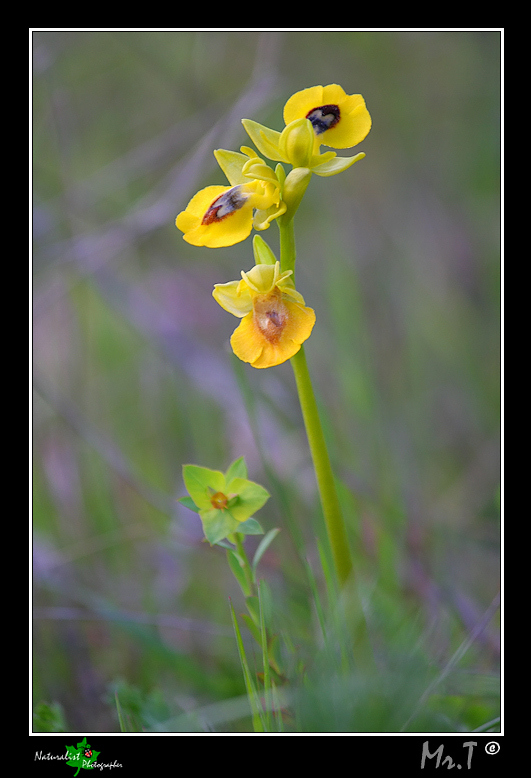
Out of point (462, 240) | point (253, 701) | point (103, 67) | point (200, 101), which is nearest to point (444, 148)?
point (462, 240)

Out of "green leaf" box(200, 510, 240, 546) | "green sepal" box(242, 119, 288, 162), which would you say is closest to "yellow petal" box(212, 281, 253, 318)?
"green sepal" box(242, 119, 288, 162)

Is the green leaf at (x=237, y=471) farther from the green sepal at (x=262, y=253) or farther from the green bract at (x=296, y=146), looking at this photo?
the green bract at (x=296, y=146)

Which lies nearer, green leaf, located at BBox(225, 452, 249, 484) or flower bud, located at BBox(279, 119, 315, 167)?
flower bud, located at BBox(279, 119, 315, 167)

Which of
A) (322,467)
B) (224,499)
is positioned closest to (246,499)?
(224,499)

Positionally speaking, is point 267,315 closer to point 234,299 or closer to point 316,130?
point 234,299

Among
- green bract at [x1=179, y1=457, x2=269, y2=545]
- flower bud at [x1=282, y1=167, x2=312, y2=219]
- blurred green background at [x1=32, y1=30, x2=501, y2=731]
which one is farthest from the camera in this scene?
blurred green background at [x1=32, y1=30, x2=501, y2=731]

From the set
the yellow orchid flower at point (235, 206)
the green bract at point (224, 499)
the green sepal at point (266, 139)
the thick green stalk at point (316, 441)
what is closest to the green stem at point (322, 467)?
the thick green stalk at point (316, 441)

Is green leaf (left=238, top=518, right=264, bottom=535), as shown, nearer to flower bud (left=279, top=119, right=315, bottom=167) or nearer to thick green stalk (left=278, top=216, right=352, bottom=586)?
thick green stalk (left=278, top=216, right=352, bottom=586)
